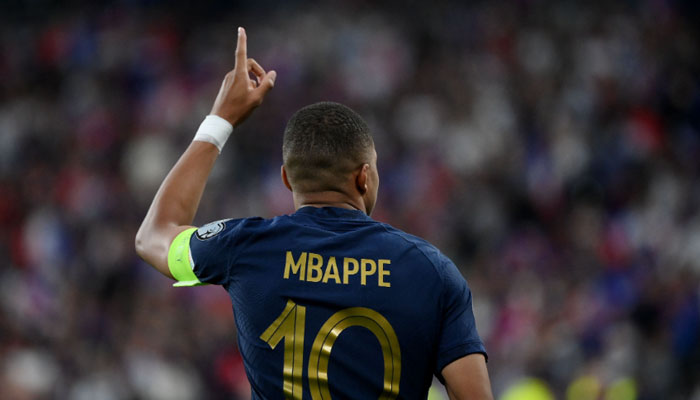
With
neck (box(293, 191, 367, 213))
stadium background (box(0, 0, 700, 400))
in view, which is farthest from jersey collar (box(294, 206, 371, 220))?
stadium background (box(0, 0, 700, 400))

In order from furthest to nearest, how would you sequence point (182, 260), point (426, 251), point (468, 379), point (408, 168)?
point (408, 168), point (182, 260), point (426, 251), point (468, 379)

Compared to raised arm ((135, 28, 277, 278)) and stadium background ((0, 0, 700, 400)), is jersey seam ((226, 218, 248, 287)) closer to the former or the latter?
raised arm ((135, 28, 277, 278))

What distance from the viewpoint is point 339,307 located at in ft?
7.45

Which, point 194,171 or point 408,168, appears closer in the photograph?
point 194,171

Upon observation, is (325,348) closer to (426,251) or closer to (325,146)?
(426,251)

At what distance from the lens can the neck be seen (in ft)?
8.07

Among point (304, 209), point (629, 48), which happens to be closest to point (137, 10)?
point (629, 48)

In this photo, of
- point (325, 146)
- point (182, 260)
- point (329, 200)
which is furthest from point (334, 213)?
point (182, 260)

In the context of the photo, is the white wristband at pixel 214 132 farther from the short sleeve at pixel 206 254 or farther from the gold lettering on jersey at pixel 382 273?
the gold lettering on jersey at pixel 382 273

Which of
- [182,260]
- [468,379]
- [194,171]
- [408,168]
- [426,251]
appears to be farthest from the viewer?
[408,168]

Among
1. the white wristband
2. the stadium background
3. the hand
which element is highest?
the hand

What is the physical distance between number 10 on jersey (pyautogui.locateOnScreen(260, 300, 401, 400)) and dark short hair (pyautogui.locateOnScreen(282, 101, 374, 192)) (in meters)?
0.36

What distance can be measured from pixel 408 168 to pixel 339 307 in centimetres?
819

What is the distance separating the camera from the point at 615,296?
324 inches
